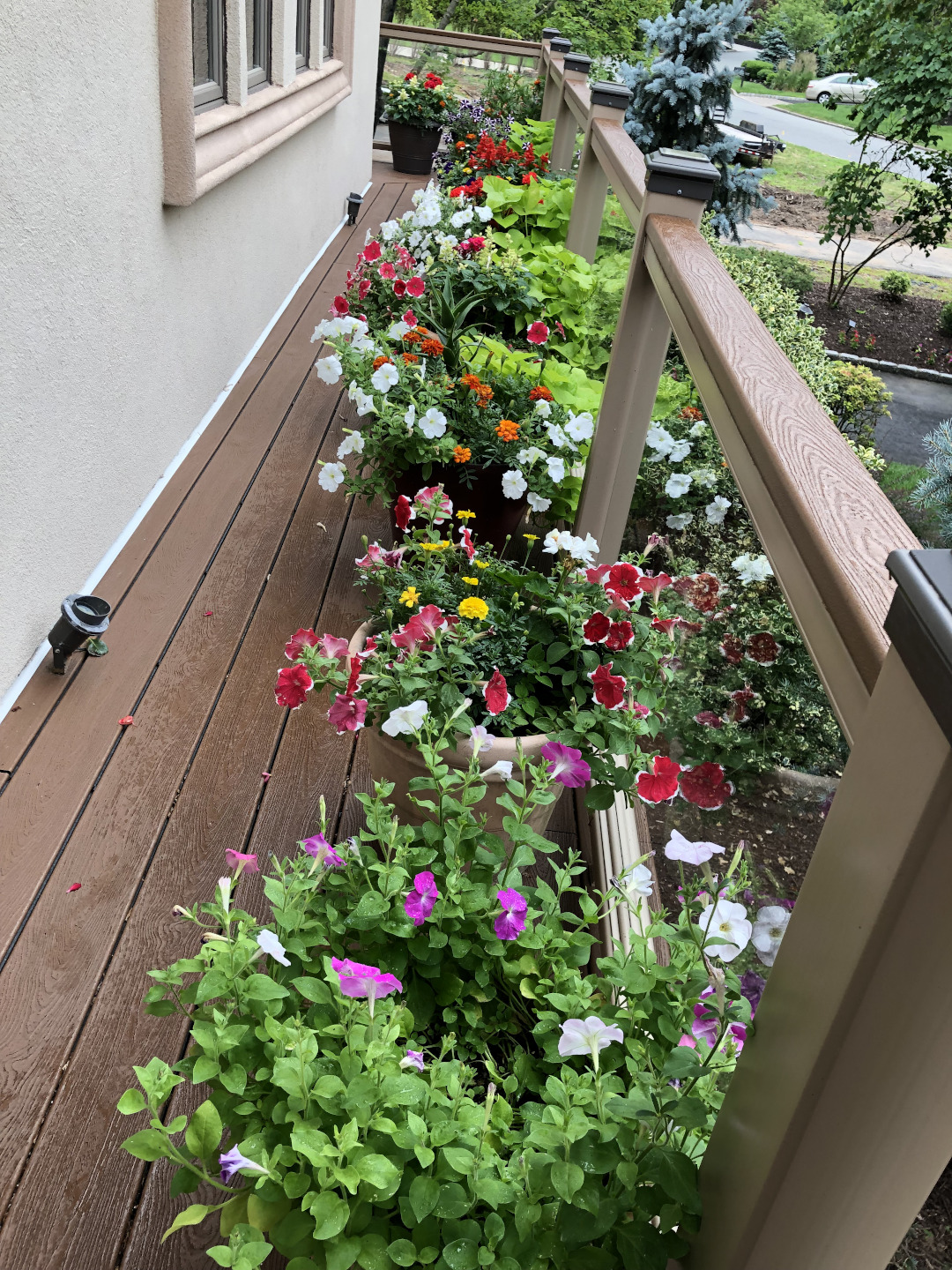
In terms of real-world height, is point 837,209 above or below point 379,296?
below

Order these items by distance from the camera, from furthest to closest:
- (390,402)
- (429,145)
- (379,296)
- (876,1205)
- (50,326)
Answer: (429,145)
(379,296)
(390,402)
(50,326)
(876,1205)

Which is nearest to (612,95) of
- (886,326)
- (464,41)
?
(464,41)

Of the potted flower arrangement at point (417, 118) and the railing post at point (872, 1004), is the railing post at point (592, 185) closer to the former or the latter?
the railing post at point (872, 1004)

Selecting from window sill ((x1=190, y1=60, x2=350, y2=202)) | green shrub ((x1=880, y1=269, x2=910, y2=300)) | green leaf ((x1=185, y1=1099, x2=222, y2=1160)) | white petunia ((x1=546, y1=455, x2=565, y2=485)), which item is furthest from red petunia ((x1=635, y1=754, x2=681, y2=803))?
green shrub ((x1=880, y1=269, x2=910, y2=300))

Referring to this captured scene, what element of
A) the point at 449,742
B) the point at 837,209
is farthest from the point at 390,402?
the point at 837,209

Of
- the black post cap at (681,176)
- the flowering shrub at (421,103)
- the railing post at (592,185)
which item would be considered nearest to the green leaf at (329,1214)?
the black post cap at (681,176)

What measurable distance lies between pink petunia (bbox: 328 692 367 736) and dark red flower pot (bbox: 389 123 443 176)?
23.0 feet

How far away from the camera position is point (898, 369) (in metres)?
9.20

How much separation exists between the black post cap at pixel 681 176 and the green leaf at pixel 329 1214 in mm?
1630

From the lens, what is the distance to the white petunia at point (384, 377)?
93.8 inches

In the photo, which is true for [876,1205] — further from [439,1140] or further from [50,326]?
[50,326]

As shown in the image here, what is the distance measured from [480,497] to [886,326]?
9.64 m

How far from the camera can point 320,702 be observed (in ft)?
7.39

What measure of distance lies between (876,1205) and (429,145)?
8056mm
